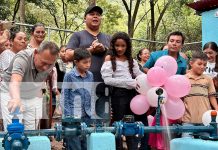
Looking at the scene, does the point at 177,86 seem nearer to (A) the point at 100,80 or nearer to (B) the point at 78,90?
(A) the point at 100,80

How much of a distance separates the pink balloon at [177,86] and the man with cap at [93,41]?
0.81 metres

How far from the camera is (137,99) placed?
4555mm

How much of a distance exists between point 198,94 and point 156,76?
57 centimetres

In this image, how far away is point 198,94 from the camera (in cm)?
465

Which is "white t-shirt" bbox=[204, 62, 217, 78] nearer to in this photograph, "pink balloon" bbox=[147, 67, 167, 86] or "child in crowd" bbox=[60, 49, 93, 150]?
"pink balloon" bbox=[147, 67, 167, 86]

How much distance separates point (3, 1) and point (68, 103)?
13.0 meters

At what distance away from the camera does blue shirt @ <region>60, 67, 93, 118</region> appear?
14.6 feet

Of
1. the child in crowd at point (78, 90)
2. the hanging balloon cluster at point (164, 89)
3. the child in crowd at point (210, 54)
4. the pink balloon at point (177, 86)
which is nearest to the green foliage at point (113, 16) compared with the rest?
the child in crowd at point (210, 54)

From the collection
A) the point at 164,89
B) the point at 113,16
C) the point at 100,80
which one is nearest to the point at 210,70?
the point at 164,89

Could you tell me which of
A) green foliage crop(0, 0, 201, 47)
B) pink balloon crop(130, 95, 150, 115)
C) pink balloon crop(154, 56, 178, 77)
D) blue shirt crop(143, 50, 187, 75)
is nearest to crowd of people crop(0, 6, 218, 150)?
blue shirt crop(143, 50, 187, 75)

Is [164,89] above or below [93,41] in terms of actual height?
below

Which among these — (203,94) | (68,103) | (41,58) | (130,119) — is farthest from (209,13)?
(130,119)

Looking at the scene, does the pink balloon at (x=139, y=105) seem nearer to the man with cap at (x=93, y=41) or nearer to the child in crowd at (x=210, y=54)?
the man with cap at (x=93, y=41)

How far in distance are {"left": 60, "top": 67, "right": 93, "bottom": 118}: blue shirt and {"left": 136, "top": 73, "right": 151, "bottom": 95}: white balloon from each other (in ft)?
1.74
